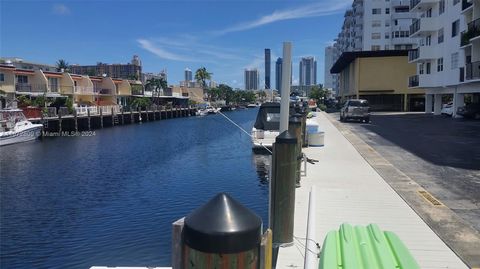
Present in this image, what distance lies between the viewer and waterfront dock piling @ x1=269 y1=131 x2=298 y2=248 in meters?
7.20

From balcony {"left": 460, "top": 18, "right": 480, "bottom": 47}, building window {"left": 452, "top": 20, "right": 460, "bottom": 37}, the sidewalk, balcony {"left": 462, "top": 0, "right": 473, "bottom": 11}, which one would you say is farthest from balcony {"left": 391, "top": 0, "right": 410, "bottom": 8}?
the sidewalk

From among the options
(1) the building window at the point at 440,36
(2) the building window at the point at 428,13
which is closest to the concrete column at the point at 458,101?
(1) the building window at the point at 440,36

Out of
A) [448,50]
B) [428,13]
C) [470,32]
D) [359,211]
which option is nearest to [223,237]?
[359,211]

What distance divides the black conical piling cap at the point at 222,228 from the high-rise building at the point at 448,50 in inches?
1553

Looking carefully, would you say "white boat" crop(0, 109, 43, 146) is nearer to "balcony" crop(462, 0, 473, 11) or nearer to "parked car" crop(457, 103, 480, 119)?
"balcony" crop(462, 0, 473, 11)

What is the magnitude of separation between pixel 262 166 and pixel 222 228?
17.9 m

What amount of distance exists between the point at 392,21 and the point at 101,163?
85.0 metres

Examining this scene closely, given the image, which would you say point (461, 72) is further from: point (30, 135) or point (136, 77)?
point (136, 77)

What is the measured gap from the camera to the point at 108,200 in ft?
52.9

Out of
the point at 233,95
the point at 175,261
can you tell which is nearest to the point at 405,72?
the point at 175,261

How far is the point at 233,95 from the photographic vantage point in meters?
191

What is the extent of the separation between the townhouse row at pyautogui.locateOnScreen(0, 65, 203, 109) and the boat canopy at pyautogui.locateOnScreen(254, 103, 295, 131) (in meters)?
34.9

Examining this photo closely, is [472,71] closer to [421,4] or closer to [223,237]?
[421,4]

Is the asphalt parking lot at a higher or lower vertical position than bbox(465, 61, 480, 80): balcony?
lower
